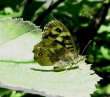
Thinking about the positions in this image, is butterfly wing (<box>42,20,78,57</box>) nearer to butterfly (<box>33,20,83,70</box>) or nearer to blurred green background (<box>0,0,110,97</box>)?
butterfly (<box>33,20,83,70</box>)

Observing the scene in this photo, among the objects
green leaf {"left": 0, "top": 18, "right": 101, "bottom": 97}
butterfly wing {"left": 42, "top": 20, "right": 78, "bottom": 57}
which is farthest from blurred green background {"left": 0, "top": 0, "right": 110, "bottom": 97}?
green leaf {"left": 0, "top": 18, "right": 101, "bottom": 97}

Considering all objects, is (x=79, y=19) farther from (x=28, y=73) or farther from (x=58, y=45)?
(x=28, y=73)

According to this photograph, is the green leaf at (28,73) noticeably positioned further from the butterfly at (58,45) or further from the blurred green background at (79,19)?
the butterfly at (58,45)

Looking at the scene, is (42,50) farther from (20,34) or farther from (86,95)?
(86,95)

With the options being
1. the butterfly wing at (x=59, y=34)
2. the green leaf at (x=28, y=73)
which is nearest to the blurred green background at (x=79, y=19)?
the butterfly wing at (x=59, y=34)

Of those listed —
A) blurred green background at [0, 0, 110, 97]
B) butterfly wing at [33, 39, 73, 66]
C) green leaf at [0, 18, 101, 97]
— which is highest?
blurred green background at [0, 0, 110, 97]

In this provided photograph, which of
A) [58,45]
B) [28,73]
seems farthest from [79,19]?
[28,73]
